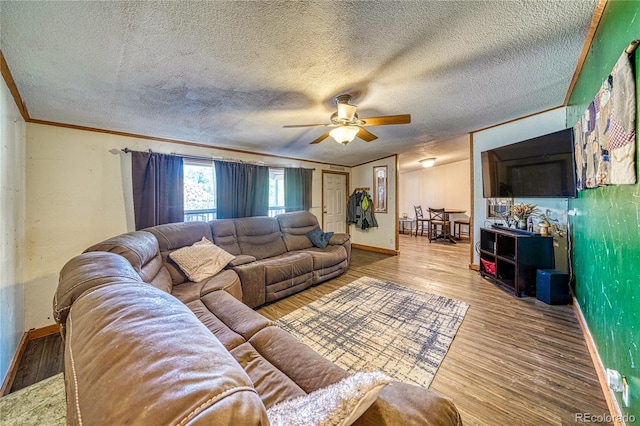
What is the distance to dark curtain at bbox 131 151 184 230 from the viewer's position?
2.88 meters

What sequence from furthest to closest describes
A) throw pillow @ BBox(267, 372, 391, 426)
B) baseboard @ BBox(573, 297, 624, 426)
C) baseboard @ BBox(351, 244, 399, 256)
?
baseboard @ BBox(351, 244, 399, 256) → baseboard @ BBox(573, 297, 624, 426) → throw pillow @ BBox(267, 372, 391, 426)

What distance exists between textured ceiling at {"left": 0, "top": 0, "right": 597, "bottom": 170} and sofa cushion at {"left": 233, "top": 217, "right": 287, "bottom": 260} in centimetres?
149

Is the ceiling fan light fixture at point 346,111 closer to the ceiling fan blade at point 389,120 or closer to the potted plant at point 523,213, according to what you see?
the ceiling fan blade at point 389,120

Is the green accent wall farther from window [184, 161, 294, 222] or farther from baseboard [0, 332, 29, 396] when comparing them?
window [184, 161, 294, 222]

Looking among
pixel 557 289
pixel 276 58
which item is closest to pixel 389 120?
pixel 276 58

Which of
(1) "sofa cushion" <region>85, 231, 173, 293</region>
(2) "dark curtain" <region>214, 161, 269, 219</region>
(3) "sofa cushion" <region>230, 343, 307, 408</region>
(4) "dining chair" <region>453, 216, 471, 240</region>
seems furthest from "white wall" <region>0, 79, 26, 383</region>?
(4) "dining chair" <region>453, 216, 471, 240</region>

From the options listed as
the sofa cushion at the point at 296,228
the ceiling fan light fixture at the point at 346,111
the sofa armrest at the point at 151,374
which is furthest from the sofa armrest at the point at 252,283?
the sofa armrest at the point at 151,374

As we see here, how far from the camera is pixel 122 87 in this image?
1837 millimetres

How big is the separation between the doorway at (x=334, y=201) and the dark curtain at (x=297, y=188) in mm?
629

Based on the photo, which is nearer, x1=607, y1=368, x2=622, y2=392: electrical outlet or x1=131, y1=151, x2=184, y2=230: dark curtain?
x1=607, y1=368, x2=622, y2=392: electrical outlet

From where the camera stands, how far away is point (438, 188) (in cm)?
756

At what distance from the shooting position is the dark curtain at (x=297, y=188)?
15.6 ft

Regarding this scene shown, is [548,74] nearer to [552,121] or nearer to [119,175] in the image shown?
[552,121]

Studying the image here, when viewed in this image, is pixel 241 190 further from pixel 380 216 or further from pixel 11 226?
pixel 380 216
